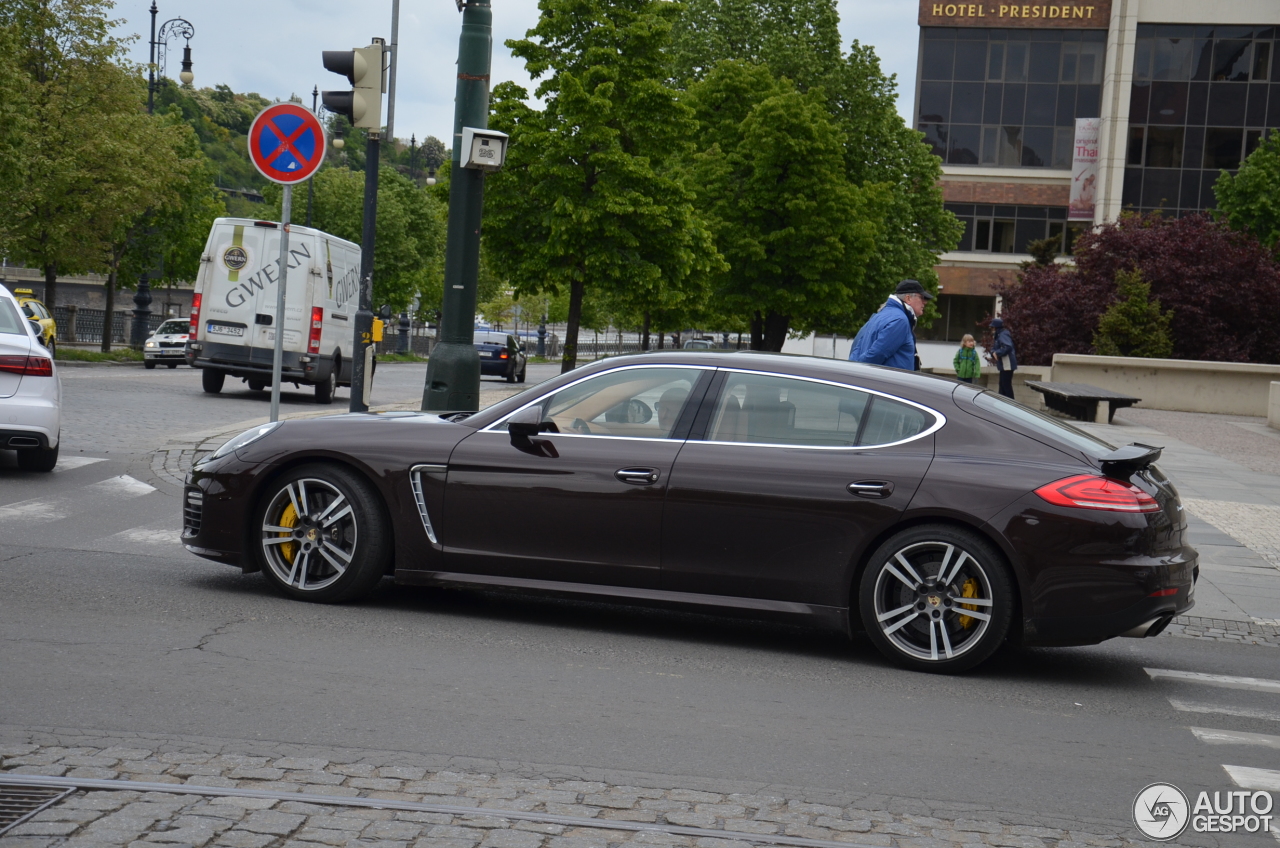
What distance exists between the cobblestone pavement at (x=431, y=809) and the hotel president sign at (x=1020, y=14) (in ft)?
207

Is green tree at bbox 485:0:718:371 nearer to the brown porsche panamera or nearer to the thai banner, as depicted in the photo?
the brown porsche panamera

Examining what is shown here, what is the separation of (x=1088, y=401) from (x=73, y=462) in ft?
59.7

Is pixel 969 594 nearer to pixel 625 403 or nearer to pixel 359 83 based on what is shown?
pixel 625 403

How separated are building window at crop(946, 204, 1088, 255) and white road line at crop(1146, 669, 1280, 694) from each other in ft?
193

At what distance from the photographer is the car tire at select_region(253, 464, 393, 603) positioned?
670 centimetres

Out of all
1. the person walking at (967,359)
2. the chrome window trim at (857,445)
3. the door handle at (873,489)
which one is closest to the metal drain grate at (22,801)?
the chrome window trim at (857,445)

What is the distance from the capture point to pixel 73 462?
1226cm

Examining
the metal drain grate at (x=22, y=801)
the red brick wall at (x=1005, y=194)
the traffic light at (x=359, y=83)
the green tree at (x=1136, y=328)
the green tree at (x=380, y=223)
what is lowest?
the metal drain grate at (x=22, y=801)

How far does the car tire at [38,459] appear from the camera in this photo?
11.4 m

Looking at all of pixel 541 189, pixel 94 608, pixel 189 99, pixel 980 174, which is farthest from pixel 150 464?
pixel 189 99

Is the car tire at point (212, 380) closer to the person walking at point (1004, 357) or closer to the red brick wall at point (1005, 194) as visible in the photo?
the person walking at point (1004, 357)

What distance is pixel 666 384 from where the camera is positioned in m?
6.61

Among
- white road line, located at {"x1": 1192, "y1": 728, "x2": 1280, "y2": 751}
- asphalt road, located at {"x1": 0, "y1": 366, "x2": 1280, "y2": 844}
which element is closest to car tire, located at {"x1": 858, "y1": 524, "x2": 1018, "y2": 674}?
asphalt road, located at {"x1": 0, "y1": 366, "x2": 1280, "y2": 844}

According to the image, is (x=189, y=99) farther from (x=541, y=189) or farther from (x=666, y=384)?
(x=666, y=384)
